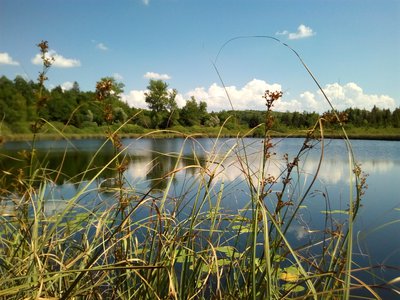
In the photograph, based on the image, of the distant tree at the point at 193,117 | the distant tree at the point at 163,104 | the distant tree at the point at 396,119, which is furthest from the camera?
the distant tree at the point at 396,119

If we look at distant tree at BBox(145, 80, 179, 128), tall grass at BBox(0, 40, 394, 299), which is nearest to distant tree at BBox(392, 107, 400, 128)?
distant tree at BBox(145, 80, 179, 128)

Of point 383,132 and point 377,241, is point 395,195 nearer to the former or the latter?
point 377,241

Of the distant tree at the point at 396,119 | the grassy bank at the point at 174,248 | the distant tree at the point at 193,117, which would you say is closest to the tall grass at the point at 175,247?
the grassy bank at the point at 174,248

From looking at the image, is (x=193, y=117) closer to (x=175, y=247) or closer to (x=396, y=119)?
(x=175, y=247)

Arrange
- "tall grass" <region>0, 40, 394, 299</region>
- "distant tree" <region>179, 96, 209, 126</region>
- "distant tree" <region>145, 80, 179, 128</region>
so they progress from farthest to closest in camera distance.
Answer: "distant tree" <region>179, 96, 209, 126</region>, "distant tree" <region>145, 80, 179, 128</region>, "tall grass" <region>0, 40, 394, 299</region>

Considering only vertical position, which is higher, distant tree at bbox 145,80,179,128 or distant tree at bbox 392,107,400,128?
distant tree at bbox 392,107,400,128

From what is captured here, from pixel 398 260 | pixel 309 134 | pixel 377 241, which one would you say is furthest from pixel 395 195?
pixel 309 134

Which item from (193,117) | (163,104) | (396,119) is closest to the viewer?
(163,104)

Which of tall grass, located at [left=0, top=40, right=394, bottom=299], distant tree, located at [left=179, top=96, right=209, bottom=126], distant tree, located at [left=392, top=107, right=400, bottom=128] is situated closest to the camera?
tall grass, located at [left=0, top=40, right=394, bottom=299]

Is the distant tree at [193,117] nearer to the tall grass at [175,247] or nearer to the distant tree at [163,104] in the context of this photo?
the distant tree at [163,104]

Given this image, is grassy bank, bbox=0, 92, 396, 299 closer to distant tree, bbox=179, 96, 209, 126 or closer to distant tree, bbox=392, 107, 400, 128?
distant tree, bbox=179, 96, 209, 126

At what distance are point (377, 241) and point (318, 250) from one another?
1201 mm

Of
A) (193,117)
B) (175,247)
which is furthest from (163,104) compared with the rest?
(175,247)

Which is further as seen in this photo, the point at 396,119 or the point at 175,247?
the point at 396,119
